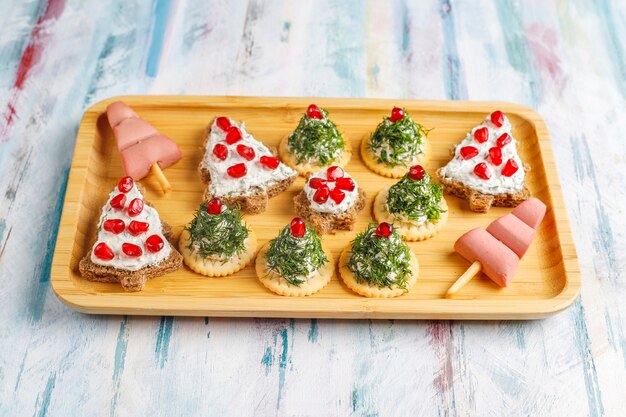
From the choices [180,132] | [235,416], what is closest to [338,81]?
[180,132]

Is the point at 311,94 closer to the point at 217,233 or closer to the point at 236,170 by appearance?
the point at 236,170

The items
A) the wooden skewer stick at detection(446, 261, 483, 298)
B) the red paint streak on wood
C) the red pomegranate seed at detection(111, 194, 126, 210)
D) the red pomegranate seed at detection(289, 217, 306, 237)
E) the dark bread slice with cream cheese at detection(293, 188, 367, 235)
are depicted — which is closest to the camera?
the red pomegranate seed at detection(289, 217, 306, 237)

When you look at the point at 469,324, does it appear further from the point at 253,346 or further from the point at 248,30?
the point at 248,30

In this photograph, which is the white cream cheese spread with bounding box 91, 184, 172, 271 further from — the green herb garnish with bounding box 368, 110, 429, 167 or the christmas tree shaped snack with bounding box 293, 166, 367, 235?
the green herb garnish with bounding box 368, 110, 429, 167

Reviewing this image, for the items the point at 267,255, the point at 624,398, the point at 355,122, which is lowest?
the point at 624,398

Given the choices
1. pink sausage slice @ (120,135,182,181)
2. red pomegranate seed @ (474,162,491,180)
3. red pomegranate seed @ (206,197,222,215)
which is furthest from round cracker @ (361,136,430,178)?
pink sausage slice @ (120,135,182,181)

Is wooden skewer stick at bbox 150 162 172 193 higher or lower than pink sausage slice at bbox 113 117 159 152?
lower

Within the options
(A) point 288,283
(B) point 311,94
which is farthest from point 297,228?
(B) point 311,94
